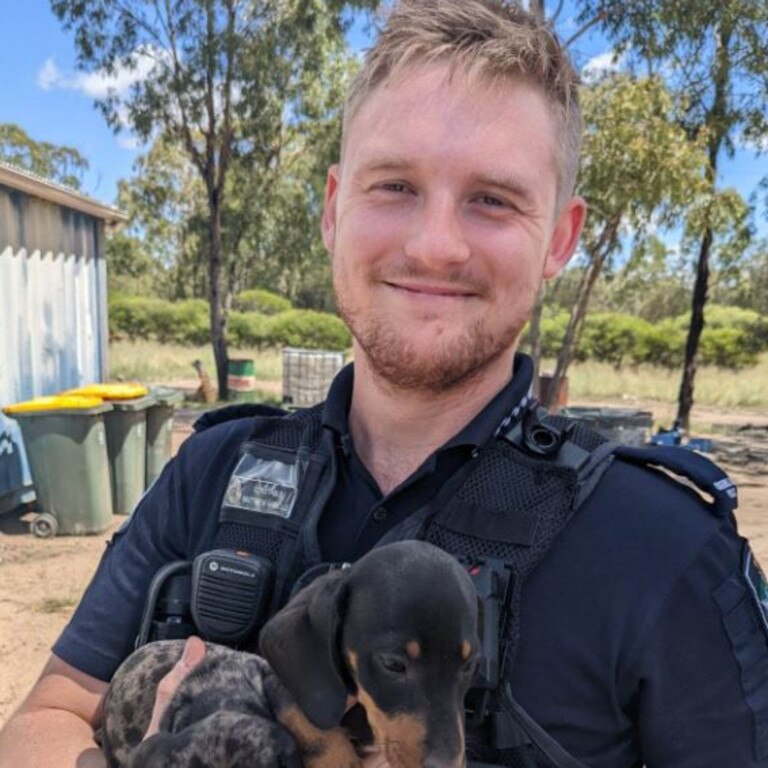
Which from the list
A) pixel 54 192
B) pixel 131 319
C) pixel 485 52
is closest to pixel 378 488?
pixel 485 52

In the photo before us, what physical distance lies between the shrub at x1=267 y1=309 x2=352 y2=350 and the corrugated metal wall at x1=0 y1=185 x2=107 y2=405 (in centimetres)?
2620

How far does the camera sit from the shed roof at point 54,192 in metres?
9.48

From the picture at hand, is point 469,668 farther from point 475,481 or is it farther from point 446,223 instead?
point 446,223

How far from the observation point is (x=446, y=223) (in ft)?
6.10

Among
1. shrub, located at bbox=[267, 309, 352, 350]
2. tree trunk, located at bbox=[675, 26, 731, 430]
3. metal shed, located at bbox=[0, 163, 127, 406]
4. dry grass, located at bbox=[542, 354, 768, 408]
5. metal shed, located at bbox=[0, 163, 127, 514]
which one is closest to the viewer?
metal shed, located at bbox=[0, 163, 127, 514]

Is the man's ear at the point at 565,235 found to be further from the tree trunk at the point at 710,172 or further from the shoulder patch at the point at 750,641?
the tree trunk at the point at 710,172

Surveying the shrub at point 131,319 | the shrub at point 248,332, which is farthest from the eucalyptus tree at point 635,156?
the shrub at point 131,319

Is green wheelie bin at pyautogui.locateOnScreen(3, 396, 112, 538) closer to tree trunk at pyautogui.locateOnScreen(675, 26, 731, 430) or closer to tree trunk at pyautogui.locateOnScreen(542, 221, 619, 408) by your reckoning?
tree trunk at pyautogui.locateOnScreen(542, 221, 619, 408)

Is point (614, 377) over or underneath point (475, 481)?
underneath

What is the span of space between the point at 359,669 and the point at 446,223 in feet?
3.06

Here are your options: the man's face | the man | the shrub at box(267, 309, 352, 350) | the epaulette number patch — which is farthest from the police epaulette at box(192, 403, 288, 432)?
the shrub at box(267, 309, 352, 350)

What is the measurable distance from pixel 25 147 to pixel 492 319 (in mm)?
46505

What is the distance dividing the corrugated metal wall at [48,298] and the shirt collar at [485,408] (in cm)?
842

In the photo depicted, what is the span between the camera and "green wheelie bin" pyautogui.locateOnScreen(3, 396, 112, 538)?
855 cm
